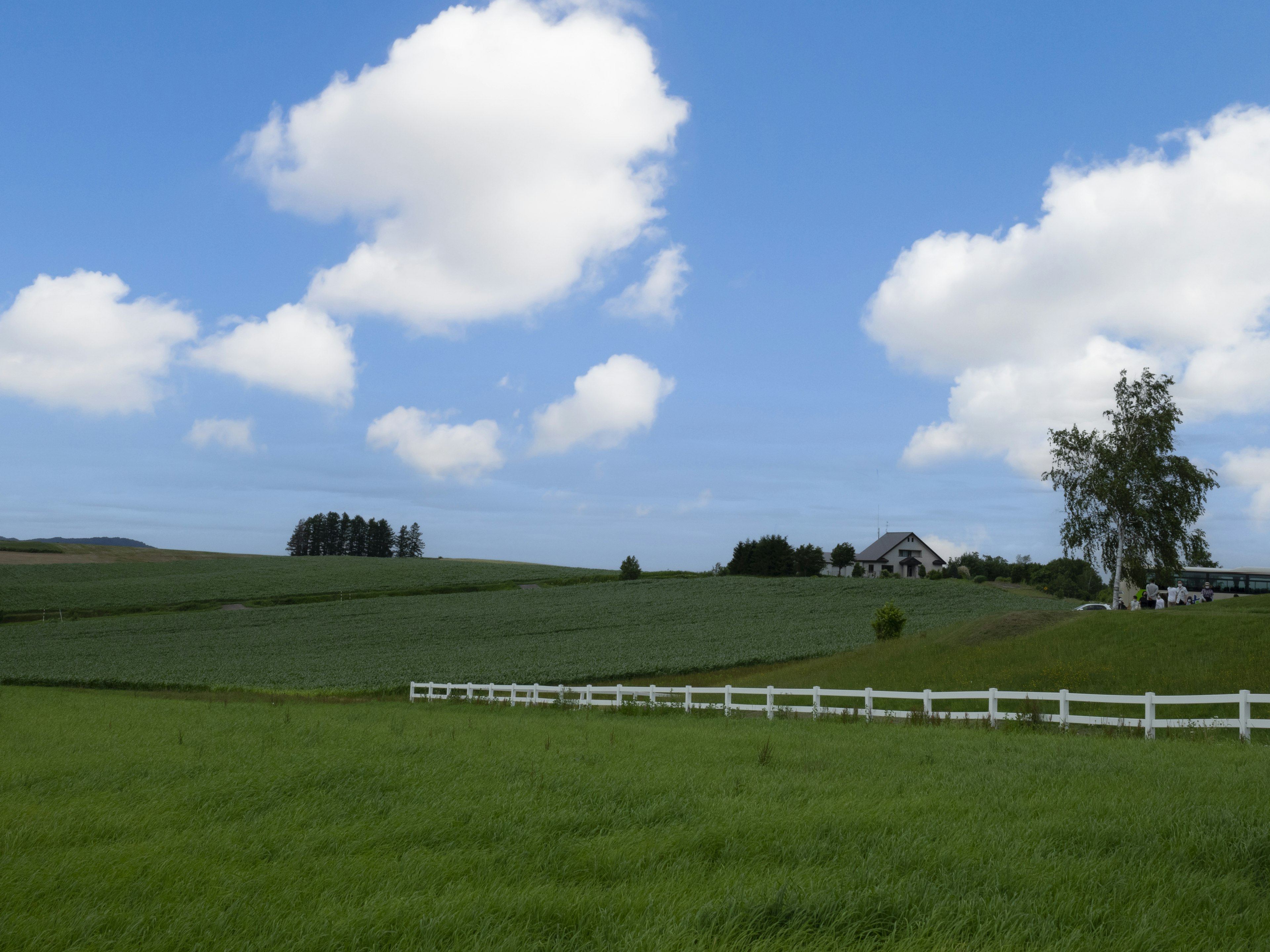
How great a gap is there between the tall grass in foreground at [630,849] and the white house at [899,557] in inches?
4330

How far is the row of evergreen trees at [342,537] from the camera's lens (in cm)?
17412

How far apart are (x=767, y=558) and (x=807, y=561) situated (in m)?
4.69

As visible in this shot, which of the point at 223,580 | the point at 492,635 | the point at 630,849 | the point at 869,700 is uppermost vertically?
the point at 630,849

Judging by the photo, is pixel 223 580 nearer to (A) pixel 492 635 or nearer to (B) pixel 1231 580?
(A) pixel 492 635

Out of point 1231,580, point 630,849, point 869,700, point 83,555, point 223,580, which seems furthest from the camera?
point 83,555

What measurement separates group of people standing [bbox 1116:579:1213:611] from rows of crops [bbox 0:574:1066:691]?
5.54m

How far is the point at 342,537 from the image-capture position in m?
175

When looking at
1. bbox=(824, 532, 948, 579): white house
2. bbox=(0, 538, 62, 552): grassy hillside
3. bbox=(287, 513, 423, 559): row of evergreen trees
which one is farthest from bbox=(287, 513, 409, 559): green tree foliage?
bbox=(824, 532, 948, 579): white house

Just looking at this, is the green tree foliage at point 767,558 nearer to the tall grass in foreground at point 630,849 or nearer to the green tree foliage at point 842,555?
the green tree foliage at point 842,555

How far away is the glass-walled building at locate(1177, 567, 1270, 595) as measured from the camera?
6175cm

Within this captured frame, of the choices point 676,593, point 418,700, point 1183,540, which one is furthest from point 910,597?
point 418,700

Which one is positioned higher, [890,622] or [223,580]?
[890,622]

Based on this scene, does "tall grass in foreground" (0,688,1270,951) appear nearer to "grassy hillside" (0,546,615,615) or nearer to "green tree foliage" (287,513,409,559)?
"grassy hillside" (0,546,615,615)

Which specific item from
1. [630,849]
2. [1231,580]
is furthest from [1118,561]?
[630,849]
